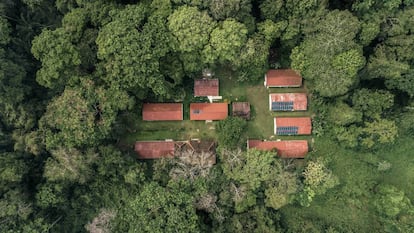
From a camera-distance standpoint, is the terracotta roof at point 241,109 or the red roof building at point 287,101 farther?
the terracotta roof at point 241,109

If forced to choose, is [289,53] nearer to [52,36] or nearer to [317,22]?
[317,22]

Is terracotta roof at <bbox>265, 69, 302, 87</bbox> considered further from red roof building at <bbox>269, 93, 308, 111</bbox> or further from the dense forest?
the dense forest

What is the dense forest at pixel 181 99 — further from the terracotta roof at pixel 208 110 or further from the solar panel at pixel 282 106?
the solar panel at pixel 282 106

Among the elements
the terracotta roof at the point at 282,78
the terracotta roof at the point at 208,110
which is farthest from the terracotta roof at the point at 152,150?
the terracotta roof at the point at 282,78

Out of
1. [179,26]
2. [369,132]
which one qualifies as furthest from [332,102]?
[179,26]

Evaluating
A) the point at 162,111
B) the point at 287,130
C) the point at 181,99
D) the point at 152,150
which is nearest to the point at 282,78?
the point at 287,130

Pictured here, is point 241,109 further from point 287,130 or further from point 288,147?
point 288,147
